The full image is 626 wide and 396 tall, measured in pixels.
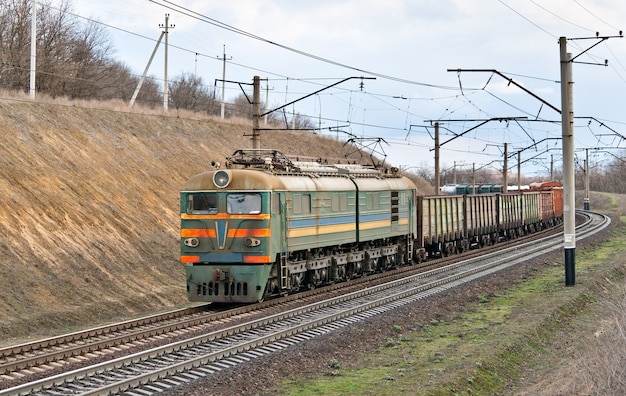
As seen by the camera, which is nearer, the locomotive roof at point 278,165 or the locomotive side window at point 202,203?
the locomotive side window at point 202,203

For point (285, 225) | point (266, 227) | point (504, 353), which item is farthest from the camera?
point (285, 225)

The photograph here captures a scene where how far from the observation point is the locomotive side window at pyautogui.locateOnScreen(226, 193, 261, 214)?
67.2 feet

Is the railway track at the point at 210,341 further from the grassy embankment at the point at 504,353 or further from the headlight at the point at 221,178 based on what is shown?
the headlight at the point at 221,178

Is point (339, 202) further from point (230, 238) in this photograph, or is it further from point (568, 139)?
point (568, 139)

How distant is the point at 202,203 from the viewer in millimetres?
20906

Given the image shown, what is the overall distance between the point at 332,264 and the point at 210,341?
31.7 ft

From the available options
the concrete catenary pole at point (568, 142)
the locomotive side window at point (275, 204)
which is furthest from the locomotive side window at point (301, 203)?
the concrete catenary pole at point (568, 142)

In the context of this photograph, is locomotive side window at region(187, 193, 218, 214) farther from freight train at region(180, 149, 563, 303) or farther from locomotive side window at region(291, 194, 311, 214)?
locomotive side window at region(291, 194, 311, 214)

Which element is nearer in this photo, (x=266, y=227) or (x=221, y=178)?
(x=266, y=227)

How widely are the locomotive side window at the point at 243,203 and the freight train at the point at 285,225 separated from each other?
2 centimetres

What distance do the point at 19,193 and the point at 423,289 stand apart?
13.0 m

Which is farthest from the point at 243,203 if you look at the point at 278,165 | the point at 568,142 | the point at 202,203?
the point at 568,142

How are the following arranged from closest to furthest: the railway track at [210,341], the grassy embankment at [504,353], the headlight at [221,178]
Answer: the railway track at [210,341], the grassy embankment at [504,353], the headlight at [221,178]

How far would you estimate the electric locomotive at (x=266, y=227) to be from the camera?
20.4 metres
